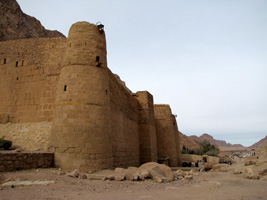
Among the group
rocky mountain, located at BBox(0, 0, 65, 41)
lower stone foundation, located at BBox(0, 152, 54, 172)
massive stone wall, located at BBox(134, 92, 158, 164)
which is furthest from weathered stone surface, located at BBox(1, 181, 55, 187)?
rocky mountain, located at BBox(0, 0, 65, 41)

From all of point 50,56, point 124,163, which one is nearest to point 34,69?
point 50,56

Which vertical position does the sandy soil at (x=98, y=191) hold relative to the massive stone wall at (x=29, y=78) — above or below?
below

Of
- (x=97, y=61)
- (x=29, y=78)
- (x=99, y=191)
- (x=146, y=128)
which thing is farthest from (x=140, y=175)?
(x=146, y=128)

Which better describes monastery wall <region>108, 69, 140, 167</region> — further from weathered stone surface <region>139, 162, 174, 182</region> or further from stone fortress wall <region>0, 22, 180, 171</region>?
weathered stone surface <region>139, 162, 174, 182</region>

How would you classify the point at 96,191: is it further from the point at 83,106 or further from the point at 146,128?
the point at 146,128

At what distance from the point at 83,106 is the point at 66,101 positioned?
2.82ft

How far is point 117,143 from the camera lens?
42.7 feet

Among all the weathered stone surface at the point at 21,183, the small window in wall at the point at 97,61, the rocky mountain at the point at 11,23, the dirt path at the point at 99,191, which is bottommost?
the dirt path at the point at 99,191

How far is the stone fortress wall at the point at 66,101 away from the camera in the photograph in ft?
30.5

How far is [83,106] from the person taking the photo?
32.0ft

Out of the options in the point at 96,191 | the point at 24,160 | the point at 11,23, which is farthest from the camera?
the point at 11,23

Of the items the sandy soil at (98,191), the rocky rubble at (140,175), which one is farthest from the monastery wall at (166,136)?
the sandy soil at (98,191)

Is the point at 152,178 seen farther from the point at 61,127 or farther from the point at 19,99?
the point at 19,99

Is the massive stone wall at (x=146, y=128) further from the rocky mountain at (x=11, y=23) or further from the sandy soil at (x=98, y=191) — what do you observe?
the rocky mountain at (x=11, y=23)
